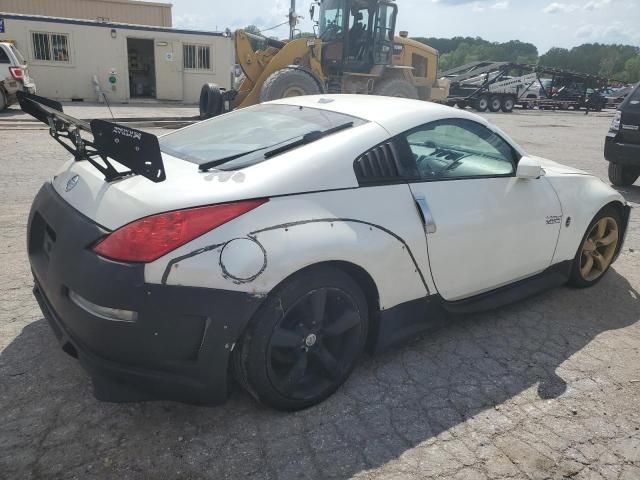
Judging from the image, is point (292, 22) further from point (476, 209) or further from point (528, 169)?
point (476, 209)

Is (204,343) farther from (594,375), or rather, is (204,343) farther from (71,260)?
(594,375)

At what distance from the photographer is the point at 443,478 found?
7.02 ft

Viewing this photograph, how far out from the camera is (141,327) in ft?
6.64

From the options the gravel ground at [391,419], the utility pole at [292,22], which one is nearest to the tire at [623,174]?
the gravel ground at [391,419]

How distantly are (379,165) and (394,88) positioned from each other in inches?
515

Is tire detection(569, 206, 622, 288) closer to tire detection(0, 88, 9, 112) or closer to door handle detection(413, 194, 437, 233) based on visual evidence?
door handle detection(413, 194, 437, 233)

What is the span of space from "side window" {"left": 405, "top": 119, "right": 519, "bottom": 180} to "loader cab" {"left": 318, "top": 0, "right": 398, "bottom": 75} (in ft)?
37.5

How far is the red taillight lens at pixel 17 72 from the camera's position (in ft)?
46.1

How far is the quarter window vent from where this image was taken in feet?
8.40

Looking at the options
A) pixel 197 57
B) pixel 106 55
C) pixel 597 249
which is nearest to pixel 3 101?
pixel 106 55

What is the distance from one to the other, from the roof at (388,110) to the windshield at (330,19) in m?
11.4

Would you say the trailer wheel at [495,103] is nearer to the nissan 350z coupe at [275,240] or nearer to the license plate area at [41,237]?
the nissan 350z coupe at [275,240]

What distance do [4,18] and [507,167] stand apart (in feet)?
69.1

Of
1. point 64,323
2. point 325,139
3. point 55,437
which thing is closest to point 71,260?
point 64,323
